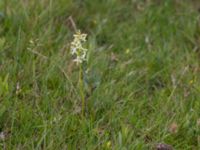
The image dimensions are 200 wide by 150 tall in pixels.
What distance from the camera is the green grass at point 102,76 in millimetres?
2395

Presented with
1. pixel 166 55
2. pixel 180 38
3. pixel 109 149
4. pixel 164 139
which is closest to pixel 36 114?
pixel 109 149

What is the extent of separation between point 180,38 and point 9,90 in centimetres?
132

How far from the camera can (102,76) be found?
9.19 ft

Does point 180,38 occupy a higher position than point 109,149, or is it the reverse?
point 180,38

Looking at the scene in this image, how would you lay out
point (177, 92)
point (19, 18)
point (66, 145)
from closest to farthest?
1. point (66, 145)
2. point (177, 92)
3. point (19, 18)

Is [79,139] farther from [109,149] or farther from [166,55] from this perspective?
[166,55]

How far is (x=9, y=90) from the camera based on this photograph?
8.29 ft

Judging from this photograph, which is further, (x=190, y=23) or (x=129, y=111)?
(x=190, y=23)

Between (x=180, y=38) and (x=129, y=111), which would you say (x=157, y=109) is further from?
(x=180, y=38)

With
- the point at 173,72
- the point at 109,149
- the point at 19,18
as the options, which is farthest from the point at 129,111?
the point at 19,18

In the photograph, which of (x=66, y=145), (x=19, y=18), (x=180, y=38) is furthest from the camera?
(x=180, y=38)

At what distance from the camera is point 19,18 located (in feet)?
10.0

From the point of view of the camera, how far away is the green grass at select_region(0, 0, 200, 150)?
7.86ft

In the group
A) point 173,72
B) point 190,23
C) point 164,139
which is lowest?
point 164,139
